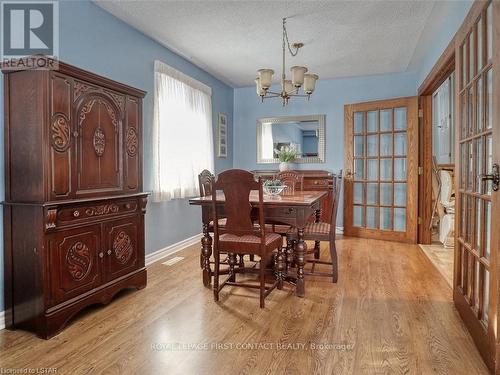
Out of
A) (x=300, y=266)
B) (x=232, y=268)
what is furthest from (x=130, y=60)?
(x=300, y=266)

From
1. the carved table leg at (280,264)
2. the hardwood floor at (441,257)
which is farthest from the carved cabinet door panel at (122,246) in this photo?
the hardwood floor at (441,257)

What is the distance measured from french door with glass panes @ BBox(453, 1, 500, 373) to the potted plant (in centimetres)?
305

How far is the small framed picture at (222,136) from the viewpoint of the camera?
5.27 meters

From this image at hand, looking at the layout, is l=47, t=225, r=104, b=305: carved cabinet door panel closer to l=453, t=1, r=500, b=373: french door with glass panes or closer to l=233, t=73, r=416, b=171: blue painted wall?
l=453, t=1, r=500, b=373: french door with glass panes

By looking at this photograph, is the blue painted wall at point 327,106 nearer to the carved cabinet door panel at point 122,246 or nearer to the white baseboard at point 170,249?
the white baseboard at point 170,249

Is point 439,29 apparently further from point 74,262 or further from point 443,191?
point 74,262

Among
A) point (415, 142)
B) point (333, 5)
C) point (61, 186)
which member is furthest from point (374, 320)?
point (415, 142)

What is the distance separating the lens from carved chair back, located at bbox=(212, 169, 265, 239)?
90.5 inches

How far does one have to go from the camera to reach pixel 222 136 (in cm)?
537

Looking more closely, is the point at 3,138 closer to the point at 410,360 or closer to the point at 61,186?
the point at 61,186

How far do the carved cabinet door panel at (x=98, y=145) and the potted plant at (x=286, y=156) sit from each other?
122 inches

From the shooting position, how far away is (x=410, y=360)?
1.73m

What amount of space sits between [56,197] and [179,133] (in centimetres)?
218

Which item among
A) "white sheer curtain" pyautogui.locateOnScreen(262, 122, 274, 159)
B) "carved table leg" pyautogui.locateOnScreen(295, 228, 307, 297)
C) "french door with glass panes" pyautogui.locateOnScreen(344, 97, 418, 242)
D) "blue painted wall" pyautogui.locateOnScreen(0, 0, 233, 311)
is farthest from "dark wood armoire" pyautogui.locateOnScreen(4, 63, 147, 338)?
"french door with glass panes" pyautogui.locateOnScreen(344, 97, 418, 242)
